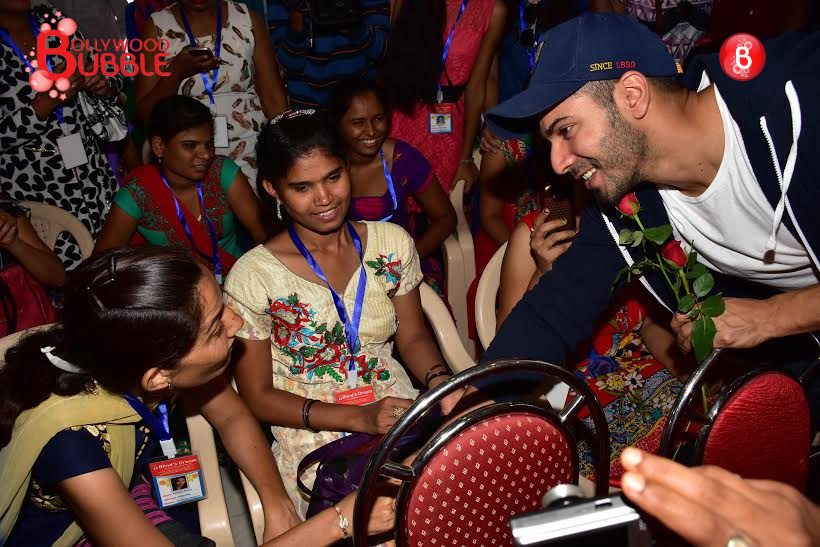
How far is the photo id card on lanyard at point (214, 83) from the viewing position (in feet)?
11.0

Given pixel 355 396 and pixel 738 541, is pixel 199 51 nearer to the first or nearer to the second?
A: pixel 355 396

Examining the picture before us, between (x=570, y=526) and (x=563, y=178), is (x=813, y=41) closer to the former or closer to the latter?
(x=563, y=178)

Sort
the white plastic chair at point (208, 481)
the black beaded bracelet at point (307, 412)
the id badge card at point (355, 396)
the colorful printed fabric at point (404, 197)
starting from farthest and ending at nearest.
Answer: the colorful printed fabric at point (404, 197)
the id badge card at point (355, 396)
the black beaded bracelet at point (307, 412)
the white plastic chair at point (208, 481)

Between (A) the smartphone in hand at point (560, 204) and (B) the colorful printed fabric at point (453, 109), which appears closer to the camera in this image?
(A) the smartphone in hand at point (560, 204)

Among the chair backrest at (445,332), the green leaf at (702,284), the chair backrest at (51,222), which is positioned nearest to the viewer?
the green leaf at (702,284)

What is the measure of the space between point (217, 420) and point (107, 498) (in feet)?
1.55

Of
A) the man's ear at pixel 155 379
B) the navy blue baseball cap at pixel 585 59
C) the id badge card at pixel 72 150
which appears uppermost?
the id badge card at pixel 72 150

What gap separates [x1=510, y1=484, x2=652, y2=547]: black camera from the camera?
1.96 ft

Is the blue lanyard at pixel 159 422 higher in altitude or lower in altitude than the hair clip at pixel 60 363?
lower

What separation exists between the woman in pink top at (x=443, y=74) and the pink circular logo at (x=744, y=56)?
7.13 ft

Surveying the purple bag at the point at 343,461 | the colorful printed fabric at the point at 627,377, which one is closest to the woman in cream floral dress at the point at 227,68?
the purple bag at the point at 343,461

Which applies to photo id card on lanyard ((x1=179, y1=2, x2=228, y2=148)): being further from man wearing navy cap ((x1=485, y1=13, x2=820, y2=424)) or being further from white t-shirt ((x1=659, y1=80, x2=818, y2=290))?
white t-shirt ((x1=659, y1=80, x2=818, y2=290))

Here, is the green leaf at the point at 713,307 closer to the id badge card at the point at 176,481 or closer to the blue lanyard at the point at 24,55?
the id badge card at the point at 176,481

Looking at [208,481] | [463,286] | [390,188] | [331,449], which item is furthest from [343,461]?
[390,188]
